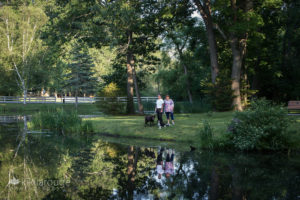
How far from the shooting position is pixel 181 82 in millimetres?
51625

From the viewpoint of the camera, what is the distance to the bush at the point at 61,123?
2245 cm

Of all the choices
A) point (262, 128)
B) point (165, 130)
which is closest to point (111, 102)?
point (165, 130)

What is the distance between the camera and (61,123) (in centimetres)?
2309

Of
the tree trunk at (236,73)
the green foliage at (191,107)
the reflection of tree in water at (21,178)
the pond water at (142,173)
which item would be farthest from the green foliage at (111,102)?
the reflection of tree in water at (21,178)

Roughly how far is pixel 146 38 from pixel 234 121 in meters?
21.2

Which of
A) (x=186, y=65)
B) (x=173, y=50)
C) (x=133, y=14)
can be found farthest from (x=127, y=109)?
(x=173, y=50)

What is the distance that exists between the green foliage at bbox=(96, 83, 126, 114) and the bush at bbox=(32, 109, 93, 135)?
9.61 m

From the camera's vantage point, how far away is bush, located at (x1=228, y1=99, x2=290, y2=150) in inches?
563

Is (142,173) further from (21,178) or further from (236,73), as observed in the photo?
(236,73)

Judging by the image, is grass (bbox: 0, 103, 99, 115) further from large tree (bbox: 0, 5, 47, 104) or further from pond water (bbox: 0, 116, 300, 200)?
pond water (bbox: 0, 116, 300, 200)

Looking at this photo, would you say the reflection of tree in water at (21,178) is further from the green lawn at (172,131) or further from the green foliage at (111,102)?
the green foliage at (111,102)

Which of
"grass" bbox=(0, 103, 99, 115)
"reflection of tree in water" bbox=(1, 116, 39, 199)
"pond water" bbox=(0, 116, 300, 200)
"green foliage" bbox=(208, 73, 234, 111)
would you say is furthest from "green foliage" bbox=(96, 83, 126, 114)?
"reflection of tree in water" bbox=(1, 116, 39, 199)

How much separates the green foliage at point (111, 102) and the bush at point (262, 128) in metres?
20.1

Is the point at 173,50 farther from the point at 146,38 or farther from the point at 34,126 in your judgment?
the point at 34,126
